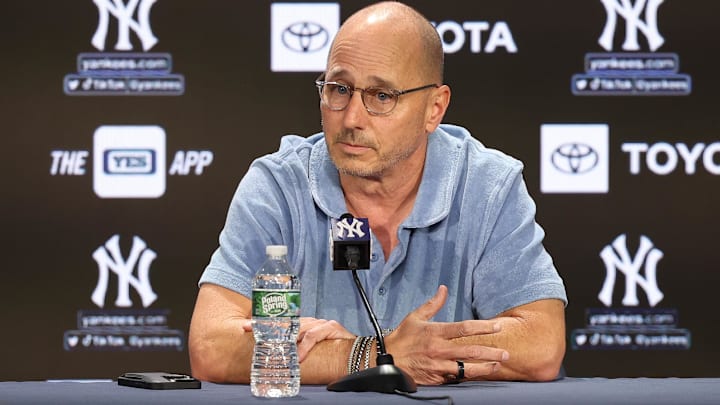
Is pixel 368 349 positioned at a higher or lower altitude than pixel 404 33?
lower

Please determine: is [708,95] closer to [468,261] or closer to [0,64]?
[468,261]

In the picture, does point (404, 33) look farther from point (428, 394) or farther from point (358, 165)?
point (428, 394)

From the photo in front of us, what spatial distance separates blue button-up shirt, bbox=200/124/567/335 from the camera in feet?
9.12

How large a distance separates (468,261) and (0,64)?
213 centimetres

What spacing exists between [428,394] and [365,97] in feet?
3.02

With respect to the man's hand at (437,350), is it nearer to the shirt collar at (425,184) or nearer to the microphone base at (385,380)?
the microphone base at (385,380)

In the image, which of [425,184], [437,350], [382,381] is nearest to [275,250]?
[382,381]

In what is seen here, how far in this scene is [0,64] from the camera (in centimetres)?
412

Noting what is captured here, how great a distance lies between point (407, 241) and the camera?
2814mm

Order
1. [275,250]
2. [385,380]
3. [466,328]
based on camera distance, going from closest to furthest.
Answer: [385,380]
[275,250]
[466,328]

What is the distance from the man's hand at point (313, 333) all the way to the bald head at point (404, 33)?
2.20 ft

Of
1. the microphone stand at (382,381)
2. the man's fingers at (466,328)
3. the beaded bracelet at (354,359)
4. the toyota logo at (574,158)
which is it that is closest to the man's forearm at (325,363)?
the beaded bracelet at (354,359)

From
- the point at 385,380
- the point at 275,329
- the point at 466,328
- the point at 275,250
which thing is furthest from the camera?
the point at 466,328

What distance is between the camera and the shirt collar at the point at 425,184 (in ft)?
9.27
